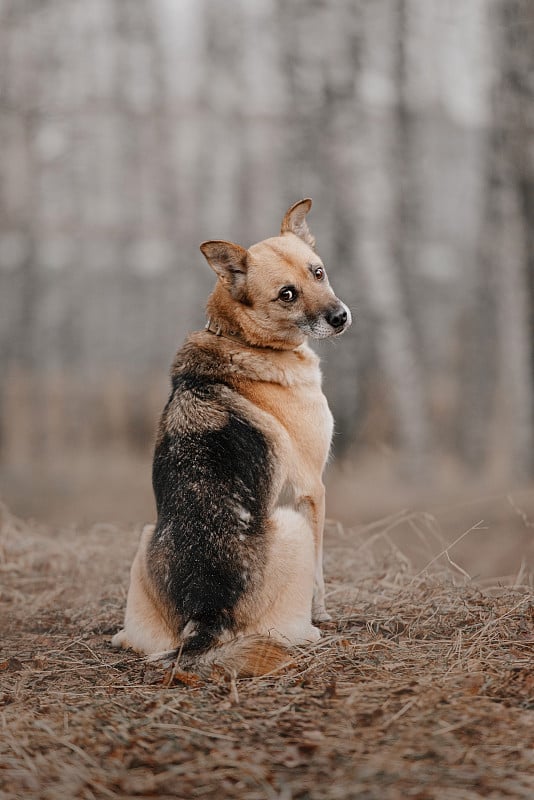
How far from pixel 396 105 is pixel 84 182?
662 cm

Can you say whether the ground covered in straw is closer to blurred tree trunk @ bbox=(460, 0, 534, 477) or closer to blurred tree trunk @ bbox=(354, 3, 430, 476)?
blurred tree trunk @ bbox=(460, 0, 534, 477)

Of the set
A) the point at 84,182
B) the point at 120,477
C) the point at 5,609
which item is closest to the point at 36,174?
the point at 84,182

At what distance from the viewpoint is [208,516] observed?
3.81 metres

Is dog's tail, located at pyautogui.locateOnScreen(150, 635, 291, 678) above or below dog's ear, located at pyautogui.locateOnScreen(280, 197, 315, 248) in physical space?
below

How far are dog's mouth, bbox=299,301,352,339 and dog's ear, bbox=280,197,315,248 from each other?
70 cm

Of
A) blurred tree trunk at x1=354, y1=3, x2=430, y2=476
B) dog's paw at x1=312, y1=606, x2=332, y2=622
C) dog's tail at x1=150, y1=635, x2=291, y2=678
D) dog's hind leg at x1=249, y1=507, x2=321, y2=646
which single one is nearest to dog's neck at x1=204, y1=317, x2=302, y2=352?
dog's hind leg at x1=249, y1=507, x2=321, y2=646

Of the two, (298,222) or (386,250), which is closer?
(298,222)

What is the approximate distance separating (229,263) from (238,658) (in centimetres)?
206

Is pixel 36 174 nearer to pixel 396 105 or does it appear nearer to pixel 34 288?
pixel 34 288

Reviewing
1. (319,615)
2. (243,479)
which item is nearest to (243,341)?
(243,479)

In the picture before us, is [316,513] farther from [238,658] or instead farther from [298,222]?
[298,222]

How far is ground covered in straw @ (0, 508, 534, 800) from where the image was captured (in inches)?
101

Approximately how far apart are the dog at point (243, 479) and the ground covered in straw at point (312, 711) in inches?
7.9

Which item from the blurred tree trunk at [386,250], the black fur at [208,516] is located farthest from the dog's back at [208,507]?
the blurred tree trunk at [386,250]
